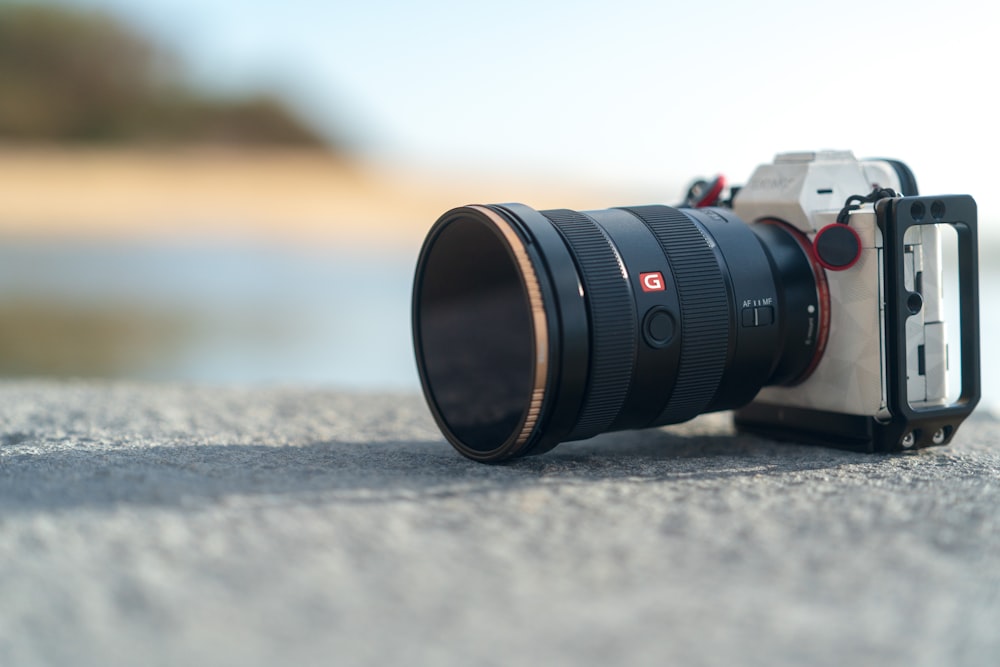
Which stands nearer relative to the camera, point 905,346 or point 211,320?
point 905,346

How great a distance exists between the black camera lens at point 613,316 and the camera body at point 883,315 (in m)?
0.05

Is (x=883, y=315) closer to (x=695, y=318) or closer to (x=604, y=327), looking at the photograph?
(x=695, y=318)

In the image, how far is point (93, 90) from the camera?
56.6 ft

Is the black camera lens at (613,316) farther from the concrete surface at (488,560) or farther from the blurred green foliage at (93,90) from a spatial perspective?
the blurred green foliage at (93,90)

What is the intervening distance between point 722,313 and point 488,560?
801mm

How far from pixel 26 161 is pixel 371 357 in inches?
484

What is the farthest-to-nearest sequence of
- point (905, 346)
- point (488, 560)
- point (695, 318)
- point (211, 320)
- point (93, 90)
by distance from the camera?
point (93, 90), point (211, 320), point (905, 346), point (695, 318), point (488, 560)

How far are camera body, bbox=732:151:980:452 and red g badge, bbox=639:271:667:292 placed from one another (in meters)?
0.40

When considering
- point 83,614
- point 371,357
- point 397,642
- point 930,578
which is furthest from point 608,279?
point 371,357

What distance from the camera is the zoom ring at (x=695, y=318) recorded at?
1901mm

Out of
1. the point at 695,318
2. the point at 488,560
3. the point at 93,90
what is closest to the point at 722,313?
the point at 695,318

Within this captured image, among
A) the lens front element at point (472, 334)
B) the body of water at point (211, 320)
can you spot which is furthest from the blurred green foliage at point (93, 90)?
the lens front element at point (472, 334)

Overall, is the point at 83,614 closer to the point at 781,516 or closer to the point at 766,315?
the point at 781,516

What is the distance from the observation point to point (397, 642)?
112cm
